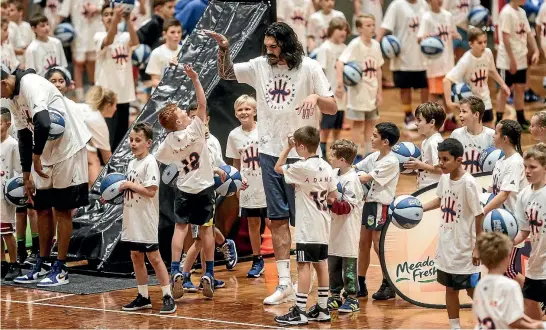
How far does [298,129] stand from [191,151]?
1.19 metres

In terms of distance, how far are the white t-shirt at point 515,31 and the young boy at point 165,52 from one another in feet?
15.3

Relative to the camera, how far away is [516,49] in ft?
54.6

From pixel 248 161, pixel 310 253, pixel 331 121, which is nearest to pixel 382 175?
pixel 310 253

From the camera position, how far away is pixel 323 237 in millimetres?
9281

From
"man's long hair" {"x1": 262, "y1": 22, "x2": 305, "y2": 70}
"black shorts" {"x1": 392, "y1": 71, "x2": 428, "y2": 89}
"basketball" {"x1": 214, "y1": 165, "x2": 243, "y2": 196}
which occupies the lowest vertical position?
"basketball" {"x1": 214, "y1": 165, "x2": 243, "y2": 196}

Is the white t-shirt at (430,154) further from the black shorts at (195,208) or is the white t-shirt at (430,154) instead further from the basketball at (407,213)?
the black shorts at (195,208)

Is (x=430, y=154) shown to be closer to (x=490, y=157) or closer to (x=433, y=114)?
(x=433, y=114)

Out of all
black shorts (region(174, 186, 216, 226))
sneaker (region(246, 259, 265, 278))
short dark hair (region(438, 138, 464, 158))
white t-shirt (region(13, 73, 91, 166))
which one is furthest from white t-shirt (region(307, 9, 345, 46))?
short dark hair (region(438, 138, 464, 158))

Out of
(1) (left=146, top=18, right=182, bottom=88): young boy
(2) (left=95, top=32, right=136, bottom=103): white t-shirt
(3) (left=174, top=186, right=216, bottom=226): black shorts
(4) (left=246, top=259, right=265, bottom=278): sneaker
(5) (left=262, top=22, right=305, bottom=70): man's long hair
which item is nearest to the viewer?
(5) (left=262, top=22, right=305, bottom=70): man's long hair

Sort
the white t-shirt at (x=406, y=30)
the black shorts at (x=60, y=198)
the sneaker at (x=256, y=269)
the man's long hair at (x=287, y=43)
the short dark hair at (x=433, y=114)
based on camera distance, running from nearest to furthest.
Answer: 1. the man's long hair at (x=287, y=43)
2. the short dark hair at (x=433, y=114)
3. the black shorts at (x=60, y=198)
4. the sneaker at (x=256, y=269)
5. the white t-shirt at (x=406, y=30)

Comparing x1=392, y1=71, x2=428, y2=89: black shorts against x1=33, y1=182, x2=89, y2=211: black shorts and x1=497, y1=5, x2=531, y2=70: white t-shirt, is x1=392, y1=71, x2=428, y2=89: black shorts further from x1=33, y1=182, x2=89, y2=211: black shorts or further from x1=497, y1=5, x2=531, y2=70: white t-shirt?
x1=33, y1=182, x2=89, y2=211: black shorts

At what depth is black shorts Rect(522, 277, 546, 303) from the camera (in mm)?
8492

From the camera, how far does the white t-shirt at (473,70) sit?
555 inches

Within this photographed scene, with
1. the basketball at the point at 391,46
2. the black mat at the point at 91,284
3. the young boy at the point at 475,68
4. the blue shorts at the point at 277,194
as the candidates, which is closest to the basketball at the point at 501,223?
the blue shorts at the point at 277,194
